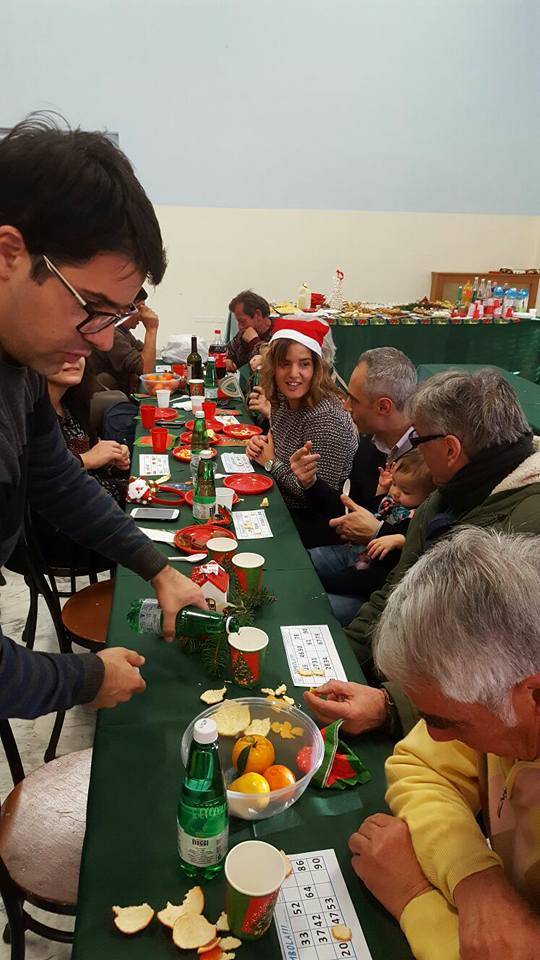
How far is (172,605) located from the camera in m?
1.51

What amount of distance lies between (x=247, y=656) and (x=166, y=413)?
93.9 inches

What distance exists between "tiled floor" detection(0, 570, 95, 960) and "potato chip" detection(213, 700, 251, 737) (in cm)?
109

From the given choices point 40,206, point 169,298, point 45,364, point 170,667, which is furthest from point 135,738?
point 169,298

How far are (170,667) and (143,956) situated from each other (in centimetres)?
62

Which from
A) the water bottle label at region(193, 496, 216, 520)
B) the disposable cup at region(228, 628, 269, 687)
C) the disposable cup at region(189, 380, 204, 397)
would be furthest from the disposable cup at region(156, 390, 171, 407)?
the disposable cup at region(228, 628, 269, 687)

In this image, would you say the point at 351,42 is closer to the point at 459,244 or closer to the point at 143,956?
the point at 459,244

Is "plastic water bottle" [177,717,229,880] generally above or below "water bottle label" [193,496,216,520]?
above

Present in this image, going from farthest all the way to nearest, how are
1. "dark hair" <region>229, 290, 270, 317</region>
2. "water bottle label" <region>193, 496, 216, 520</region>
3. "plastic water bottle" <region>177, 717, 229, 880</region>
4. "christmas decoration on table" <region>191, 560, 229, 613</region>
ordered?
1. "dark hair" <region>229, 290, 270, 317</region>
2. "water bottle label" <region>193, 496, 216, 520</region>
3. "christmas decoration on table" <region>191, 560, 229, 613</region>
4. "plastic water bottle" <region>177, 717, 229, 880</region>

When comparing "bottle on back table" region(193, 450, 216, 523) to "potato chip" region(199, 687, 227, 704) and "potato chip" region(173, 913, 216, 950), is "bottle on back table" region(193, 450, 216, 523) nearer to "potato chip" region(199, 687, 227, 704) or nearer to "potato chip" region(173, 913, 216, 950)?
"potato chip" region(199, 687, 227, 704)

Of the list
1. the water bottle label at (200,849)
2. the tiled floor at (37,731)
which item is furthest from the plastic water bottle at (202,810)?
the tiled floor at (37,731)

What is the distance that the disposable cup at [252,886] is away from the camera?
83 centimetres

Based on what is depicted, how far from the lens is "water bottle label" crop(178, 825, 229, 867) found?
93cm

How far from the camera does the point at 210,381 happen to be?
4168 millimetres

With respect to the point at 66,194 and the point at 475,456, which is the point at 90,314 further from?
the point at 475,456
